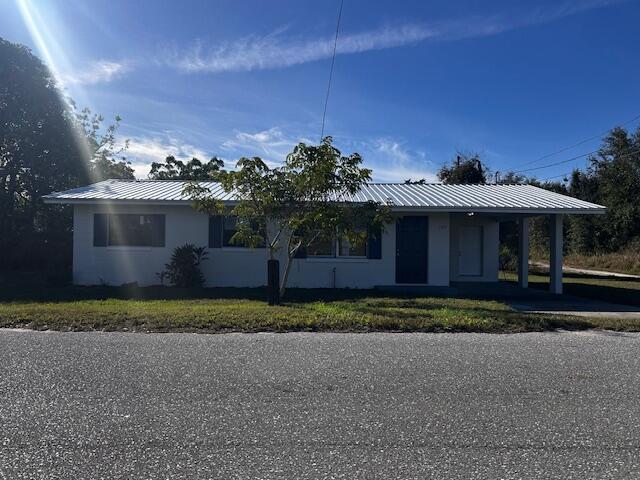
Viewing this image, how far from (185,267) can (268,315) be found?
6.25m

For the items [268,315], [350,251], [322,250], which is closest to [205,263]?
[322,250]

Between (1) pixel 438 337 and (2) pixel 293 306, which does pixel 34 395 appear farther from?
(2) pixel 293 306

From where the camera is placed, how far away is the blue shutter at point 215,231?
1553cm

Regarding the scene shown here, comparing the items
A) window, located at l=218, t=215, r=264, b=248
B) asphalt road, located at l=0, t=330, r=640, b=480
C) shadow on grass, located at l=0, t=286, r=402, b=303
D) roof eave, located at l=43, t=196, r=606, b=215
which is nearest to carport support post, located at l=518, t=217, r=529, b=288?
roof eave, located at l=43, t=196, r=606, b=215

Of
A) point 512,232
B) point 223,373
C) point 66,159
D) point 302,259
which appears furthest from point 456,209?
point 66,159

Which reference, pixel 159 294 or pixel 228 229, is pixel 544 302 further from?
pixel 159 294

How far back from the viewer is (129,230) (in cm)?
1572

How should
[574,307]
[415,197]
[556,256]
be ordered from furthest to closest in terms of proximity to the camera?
[415,197], [556,256], [574,307]

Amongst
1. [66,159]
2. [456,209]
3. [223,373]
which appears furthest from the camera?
[66,159]

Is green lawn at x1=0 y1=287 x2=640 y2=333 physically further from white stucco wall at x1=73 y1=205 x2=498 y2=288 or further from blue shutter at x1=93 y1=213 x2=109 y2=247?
blue shutter at x1=93 y1=213 x2=109 y2=247

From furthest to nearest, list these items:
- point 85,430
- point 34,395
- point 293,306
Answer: point 293,306 < point 34,395 < point 85,430

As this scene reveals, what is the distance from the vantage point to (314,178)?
37.6 feet

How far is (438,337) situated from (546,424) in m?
3.68

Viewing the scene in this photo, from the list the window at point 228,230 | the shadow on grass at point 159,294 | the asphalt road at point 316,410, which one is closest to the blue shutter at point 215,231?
the window at point 228,230
